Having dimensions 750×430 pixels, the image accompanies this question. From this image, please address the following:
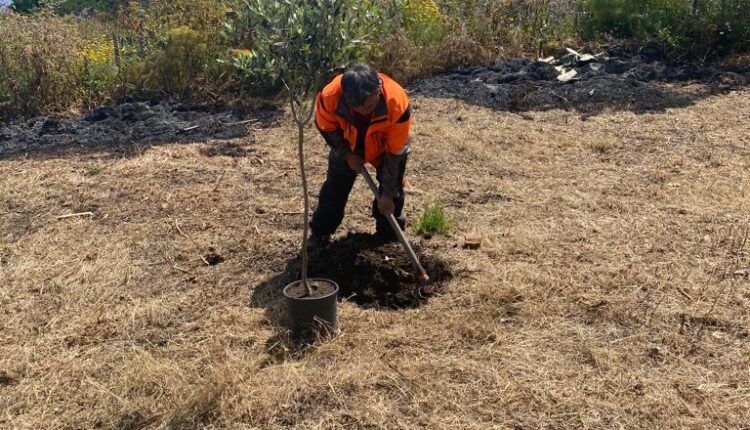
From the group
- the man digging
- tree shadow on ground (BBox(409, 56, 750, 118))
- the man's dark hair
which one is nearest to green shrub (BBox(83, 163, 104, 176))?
the man digging

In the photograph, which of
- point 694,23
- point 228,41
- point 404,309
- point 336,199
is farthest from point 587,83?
point 404,309

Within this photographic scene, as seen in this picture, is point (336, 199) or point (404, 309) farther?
point (336, 199)

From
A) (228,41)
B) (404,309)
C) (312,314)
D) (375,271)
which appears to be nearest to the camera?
(312,314)

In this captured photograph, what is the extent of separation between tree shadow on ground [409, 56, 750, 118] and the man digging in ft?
16.3

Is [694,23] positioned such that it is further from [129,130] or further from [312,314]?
[312,314]

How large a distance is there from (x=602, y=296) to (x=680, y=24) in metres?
8.01

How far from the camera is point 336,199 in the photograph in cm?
443

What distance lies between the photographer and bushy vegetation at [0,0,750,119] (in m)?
8.59

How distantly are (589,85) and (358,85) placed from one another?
6725 millimetres

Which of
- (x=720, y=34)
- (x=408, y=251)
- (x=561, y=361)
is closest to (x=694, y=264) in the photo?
(x=561, y=361)

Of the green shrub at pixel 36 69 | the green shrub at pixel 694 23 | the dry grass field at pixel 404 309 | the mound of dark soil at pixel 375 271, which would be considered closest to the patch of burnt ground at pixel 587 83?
the green shrub at pixel 694 23

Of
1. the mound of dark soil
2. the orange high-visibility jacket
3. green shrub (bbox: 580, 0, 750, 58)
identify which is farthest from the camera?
green shrub (bbox: 580, 0, 750, 58)

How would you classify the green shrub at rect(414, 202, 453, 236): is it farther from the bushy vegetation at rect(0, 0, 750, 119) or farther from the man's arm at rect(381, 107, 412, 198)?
the bushy vegetation at rect(0, 0, 750, 119)

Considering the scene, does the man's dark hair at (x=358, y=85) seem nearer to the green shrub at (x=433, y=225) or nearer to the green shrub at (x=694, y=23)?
the green shrub at (x=433, y=225)
